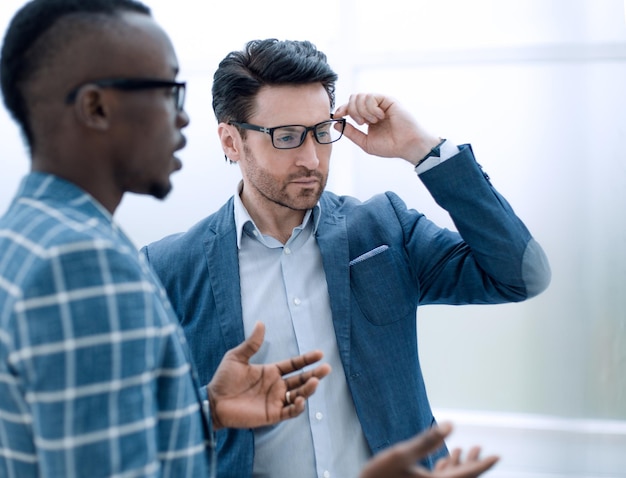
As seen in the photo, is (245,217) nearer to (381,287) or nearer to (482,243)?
(381,287)

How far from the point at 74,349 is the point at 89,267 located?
0.09 meters

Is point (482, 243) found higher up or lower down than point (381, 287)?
higher up

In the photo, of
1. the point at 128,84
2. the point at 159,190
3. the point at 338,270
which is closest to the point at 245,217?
the point at 338,270

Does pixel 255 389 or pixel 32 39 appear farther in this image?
pixel 255 389

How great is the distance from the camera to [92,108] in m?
0.84

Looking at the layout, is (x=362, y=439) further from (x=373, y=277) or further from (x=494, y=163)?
(x=494, y=163)

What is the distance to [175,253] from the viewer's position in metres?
1.62

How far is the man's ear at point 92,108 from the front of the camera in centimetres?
83

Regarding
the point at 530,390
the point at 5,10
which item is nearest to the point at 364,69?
the point at 530,390

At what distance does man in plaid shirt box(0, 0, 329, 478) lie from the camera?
2.43 ft

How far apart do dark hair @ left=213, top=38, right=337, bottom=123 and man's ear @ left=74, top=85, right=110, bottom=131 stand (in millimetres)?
811

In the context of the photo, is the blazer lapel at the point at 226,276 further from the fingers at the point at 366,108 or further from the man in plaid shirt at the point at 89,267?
the man in plaid shirt at the point at 89,267

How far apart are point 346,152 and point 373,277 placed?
0.55 metres

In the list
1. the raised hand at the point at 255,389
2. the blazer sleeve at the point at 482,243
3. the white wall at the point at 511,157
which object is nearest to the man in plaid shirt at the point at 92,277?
the raised hand at the point at 255,389
